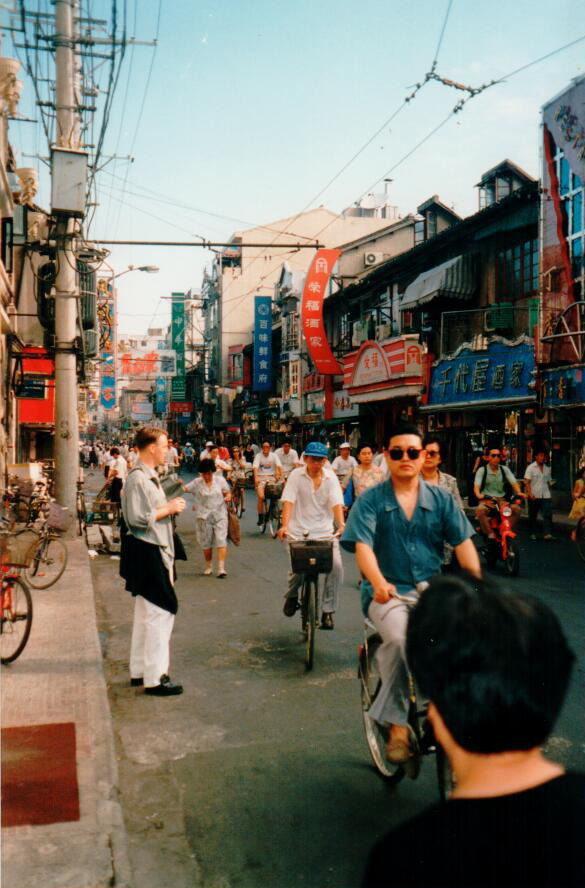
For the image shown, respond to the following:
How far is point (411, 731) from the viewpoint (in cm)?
372

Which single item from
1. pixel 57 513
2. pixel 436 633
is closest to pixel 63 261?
pixel 57 513

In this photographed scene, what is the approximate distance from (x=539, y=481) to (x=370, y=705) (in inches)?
453

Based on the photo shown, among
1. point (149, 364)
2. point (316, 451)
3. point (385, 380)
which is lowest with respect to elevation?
point (316, 451)

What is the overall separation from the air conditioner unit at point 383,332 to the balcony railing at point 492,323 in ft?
13.7

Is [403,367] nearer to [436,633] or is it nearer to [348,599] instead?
[348,599]

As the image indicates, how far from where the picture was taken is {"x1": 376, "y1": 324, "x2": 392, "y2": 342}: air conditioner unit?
2936 centimetres

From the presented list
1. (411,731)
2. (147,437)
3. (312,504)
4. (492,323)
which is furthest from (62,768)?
(492,323)

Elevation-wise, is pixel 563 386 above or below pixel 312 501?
above

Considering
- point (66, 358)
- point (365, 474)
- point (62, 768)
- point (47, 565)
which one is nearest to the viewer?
point (62, 768)

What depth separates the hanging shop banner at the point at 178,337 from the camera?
189ft

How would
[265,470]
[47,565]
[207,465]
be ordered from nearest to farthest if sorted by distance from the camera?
[47,565]
[207,465]
[265,470]

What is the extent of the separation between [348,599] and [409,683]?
5.58 metres

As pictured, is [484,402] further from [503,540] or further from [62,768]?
[62,768]

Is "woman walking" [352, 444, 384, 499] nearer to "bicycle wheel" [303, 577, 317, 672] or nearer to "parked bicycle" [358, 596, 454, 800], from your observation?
"bicycle wheel" [303, 577, 317, 672]
